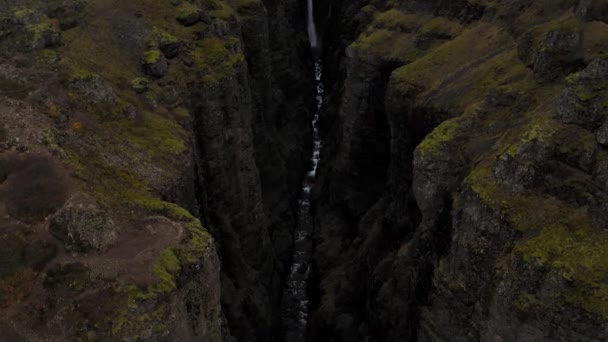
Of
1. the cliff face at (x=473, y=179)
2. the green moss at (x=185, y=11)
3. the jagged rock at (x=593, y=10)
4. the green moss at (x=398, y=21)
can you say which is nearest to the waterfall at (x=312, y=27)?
the green moss at (x=398, y=21)

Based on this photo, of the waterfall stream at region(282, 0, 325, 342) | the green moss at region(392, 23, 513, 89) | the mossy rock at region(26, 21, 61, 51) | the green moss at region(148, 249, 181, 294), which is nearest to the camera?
the green moss at region(148, 249, 181, 294)

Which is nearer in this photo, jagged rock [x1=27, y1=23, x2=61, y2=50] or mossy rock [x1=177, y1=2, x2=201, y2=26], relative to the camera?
jagged rock [x1=27, y1=23, x2=61, y2=50]

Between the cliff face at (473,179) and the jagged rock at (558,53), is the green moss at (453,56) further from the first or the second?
the jagged rock at (558,53)

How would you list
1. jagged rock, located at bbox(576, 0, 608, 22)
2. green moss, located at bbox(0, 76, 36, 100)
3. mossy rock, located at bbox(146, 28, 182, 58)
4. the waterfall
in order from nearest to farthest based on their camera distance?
1. green moss, located at bbox(0, 76, 36, 100)
2. jagged rock, located at bbox(576, 0, 608, 22)
3. mossy rock, located at bbox(146, 28, 182, 58)
4. the waterfall

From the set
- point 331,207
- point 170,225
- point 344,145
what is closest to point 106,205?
point 170,225

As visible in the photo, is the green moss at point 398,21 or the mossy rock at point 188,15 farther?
the green moss at point 398,21

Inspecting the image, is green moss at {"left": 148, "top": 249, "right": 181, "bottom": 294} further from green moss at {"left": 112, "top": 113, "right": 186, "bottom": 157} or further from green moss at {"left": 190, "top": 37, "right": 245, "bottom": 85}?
green moss at {"left": 190, "top": 37, "right": 245, "bottom": 85}

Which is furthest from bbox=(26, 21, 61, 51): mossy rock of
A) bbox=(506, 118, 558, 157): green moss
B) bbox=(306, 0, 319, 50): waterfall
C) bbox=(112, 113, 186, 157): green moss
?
bbox=(306, 0, 319, 50): waterfall
